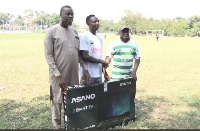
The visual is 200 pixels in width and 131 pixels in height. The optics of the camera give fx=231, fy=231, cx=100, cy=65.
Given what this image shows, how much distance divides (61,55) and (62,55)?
1 cm

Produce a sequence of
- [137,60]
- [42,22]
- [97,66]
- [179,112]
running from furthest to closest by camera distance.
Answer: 1. [42,22]
2. [179,112]
3. [137,60]
4. [97,66]

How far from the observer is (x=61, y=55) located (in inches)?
131

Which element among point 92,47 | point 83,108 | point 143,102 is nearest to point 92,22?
point 92,47

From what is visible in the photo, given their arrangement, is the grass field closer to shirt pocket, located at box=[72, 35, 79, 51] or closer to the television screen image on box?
the television screen image on box

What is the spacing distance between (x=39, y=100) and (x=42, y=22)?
97800 mm

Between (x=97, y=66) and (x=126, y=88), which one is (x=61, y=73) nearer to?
(x=97, y=66)

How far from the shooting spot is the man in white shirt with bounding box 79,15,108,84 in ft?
11.7

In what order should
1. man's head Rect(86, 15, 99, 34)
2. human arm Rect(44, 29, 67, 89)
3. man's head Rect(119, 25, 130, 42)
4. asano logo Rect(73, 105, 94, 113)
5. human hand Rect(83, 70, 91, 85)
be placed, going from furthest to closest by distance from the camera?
1. man's head Rect(119, 25, 130, 42)
2. man's head Rect(86, 15, 99, 34)
3. human hand Rect(83, 70, 91, 85)
4. asano logo Rect(73, 105, 94, 113)
5. human arm Rect(44, 29, 67, 89)

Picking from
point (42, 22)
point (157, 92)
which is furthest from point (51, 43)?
point (42, 22)

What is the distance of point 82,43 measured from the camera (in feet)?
11.6

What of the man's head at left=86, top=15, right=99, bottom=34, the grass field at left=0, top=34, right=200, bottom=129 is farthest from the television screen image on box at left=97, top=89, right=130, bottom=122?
the man's head at left=86, top=15, right=99, bottom=34

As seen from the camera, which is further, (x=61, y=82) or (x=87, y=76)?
(x=87, y=76)

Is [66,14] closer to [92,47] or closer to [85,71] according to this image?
[92,47]

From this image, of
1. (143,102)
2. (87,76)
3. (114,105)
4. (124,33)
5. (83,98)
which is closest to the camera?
(83,98)
